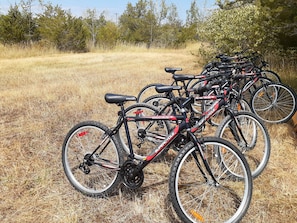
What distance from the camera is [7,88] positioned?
722 centimetres

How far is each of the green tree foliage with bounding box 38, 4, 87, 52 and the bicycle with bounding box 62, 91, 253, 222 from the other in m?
14.7

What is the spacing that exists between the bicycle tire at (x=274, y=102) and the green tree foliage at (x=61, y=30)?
13.9 meters

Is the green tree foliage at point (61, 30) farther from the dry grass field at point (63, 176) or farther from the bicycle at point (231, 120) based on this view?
the bicycle at point (231, 120)

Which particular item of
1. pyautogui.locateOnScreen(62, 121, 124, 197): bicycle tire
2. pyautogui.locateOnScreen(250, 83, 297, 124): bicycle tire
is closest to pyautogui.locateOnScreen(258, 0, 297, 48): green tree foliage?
pyautogui.locateOnScreen(250, 83, 297, 124): bicycle tire

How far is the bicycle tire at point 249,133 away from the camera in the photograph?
278cm

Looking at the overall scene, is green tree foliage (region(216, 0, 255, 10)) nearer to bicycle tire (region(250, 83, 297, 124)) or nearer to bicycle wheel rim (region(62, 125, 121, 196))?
bicycle tire (region(250, 83, 297, 124))

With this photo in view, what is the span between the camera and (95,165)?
2.73 m

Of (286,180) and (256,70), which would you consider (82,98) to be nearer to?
(256,70)

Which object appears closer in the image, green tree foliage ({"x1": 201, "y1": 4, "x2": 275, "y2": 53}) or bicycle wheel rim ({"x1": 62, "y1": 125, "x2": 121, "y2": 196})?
bicycle wheel rim ({"x1": 62, "y1": 125, "x2": 121, "y2": 196})

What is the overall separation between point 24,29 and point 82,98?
12.0 m

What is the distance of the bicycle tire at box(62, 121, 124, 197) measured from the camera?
8.29 feet

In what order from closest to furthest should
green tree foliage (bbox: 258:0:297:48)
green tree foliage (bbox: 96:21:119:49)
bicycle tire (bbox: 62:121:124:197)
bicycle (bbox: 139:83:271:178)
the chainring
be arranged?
the chainring < bicycle tire (bbox: 62:121:124:197) < bicycle (bbox: 139:83:271:178) < green tree foliage (bbox: 258:0:297:48) < green tree foliage (bbox: 96:21:119:49)

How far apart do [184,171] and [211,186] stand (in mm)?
680

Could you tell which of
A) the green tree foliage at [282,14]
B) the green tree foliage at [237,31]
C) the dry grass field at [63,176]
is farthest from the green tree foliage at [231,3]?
the dry grass field at [63,176]
